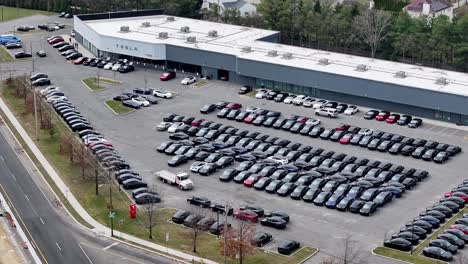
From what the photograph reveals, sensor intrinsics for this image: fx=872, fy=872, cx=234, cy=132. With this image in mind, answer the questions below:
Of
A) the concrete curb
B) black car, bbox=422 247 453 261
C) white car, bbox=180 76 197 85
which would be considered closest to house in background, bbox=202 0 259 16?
white car, bbox=180 76 197 85

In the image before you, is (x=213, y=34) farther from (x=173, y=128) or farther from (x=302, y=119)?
(x=173, y=128)

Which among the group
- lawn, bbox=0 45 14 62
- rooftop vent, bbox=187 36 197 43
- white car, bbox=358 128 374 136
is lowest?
lawn, bbox=0 45 14 62

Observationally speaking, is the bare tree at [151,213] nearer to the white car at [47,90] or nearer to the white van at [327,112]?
the white van at [327,112]

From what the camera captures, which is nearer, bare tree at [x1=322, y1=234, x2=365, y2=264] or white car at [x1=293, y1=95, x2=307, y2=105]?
bare tree at [x1=322, y1=234, x2=365, y2=264]

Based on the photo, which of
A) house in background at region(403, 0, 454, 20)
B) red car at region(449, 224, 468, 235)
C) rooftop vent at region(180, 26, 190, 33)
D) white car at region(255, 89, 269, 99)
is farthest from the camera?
house in background at region(403, 0, 454, 20)

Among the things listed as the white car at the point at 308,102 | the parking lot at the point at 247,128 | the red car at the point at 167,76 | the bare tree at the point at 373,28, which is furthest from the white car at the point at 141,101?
the bare tree at the point at 373,28

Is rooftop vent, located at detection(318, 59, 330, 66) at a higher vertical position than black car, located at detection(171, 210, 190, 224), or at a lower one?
higher

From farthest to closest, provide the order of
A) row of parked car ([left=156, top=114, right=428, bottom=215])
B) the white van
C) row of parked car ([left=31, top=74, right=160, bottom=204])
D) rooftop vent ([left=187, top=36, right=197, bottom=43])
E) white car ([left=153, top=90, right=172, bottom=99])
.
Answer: rooftop vent ([left=187, top=36, right=197, bottom=43]) < white car ([left=153, top=90, right=172, bottom=99]) < the white van < row of parked car ([left=31, top=74, right=160, bottom=204]) < row of parked car ([left=156, top=114, right=428, bottom=215])

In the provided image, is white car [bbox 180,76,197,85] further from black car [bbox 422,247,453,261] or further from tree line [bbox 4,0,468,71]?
black car [bbox 422,247,453,261]
